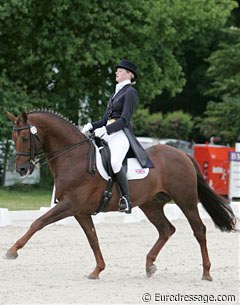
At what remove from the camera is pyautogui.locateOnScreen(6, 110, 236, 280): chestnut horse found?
1014cm

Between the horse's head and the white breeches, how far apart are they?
0.97 metres

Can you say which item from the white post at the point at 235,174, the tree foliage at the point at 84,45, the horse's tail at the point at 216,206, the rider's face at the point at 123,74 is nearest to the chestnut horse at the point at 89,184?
the horse's tail at the point at 216,206

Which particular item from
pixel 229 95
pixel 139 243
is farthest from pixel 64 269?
pixel 229 95

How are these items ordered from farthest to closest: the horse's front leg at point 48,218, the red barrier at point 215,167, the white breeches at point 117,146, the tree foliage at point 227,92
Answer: the tree foliage at point 227,92 < the red barrier at point 215,167 < the white breeches at point 117,146 < the horse's front leg at point 48,218

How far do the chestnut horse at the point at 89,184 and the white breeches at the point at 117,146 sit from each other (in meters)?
0.24

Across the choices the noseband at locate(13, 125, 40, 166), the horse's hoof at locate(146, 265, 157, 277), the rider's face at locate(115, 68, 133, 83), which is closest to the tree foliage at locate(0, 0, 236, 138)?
the rider's face at locate(115, 68, 133, 83)

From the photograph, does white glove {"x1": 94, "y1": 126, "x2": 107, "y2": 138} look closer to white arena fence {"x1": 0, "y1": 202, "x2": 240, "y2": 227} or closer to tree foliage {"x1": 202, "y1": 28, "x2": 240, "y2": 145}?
white arena fence {"x1": 0, "y1": 202, "x2": 240, "y2": 227}

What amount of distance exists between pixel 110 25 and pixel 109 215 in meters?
8.44

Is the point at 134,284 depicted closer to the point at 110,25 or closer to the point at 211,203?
the point at 211,203

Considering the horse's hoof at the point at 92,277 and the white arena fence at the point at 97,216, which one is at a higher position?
the horse's hoof at the point at 92,277

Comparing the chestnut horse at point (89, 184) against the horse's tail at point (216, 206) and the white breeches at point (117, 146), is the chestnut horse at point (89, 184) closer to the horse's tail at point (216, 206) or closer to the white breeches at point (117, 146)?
the horse's tail at point (216, 206)

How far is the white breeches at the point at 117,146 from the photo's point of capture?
1046 centimetres

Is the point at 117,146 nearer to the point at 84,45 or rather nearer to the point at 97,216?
the point at 97,216

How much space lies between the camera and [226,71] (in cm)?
3247
